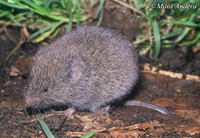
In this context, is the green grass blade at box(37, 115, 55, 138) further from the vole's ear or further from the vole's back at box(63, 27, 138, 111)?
the vole's back at box(63, 27, 138, 111)

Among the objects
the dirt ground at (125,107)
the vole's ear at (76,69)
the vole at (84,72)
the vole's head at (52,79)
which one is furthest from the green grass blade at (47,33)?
the vole's ear at (76,69)

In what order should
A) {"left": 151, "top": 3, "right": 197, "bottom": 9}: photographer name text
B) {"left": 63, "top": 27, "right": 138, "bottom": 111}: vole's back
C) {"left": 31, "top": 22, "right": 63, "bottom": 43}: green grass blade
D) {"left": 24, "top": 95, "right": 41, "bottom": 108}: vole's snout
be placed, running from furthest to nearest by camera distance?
{"left": 31, "top": 22, "right": 63, "bottom": 43}: green grass blade
{"left": 151, "top": 3, "right": 197, "bottom": 9}: photographer name text
{"left": 63, "top": 27, "right": 138, "bottom": 111}: vole's back
{"left": 24, "top": 95, "right": 41, "bottom": 108}: vole's snout

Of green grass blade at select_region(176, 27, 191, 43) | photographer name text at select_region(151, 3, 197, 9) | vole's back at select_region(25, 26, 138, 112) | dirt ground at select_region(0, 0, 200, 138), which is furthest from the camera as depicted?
green grass blade at select_region(176, 27, 191, 43)

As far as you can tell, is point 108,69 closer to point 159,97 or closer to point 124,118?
point 124,118

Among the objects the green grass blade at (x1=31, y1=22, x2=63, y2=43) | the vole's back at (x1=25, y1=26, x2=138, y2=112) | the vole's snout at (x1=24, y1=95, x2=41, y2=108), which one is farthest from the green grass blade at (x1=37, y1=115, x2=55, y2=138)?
the green grass blade at (x1=31, y1=22, x2=63, y2=43)

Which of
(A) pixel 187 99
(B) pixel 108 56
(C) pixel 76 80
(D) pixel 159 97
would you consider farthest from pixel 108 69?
(A) pixel 187 99

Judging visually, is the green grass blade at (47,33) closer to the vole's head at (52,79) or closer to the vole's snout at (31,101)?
the vole's head at (52,79)

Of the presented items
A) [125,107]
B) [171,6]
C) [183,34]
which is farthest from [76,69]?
[183,34]
